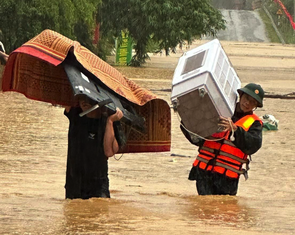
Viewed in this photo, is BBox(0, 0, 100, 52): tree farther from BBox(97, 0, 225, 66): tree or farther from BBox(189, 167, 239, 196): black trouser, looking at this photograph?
BBox(189, 167, 239, 196): black trouser

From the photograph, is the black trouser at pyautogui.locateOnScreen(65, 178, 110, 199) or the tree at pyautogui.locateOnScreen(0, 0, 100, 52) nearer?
the black trouser at pyautogui.locateOnScreen(65, 178, 110, 199)

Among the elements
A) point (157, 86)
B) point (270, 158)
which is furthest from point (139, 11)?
point (270, 158)

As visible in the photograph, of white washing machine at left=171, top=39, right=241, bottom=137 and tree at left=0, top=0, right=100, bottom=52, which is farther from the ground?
tree at left=0, top=0, right=100, bottom=52

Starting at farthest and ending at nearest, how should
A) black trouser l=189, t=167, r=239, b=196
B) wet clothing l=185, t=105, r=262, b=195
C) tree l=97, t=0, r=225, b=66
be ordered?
1. tree l=97, t=0, r=225, b=66
2. black trouser l=189, t=167, r=239, b=196
3. wet clothing l=185, t=105, r=262, b=195

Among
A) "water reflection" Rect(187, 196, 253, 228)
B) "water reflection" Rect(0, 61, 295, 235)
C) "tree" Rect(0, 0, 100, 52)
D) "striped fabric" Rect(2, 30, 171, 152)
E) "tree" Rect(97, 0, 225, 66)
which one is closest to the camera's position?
"water reflection" Rect(0, 61, 295, 235)

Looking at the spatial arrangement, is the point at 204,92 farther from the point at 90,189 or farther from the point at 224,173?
the point at 90,189

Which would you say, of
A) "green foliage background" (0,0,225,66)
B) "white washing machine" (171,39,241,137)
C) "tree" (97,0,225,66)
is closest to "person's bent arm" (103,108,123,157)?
"white washing machine" (171,39,241,137)

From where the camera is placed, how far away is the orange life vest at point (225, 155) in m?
7.57

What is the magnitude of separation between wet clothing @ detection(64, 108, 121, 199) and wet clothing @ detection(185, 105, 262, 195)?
2.92 feet

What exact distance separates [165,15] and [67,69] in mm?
27979

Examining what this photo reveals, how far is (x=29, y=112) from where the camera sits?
58.7ft

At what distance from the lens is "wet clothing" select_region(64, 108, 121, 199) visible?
279 inches

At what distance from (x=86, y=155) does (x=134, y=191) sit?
2603mm

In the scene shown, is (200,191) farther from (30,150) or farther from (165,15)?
(165,15)
